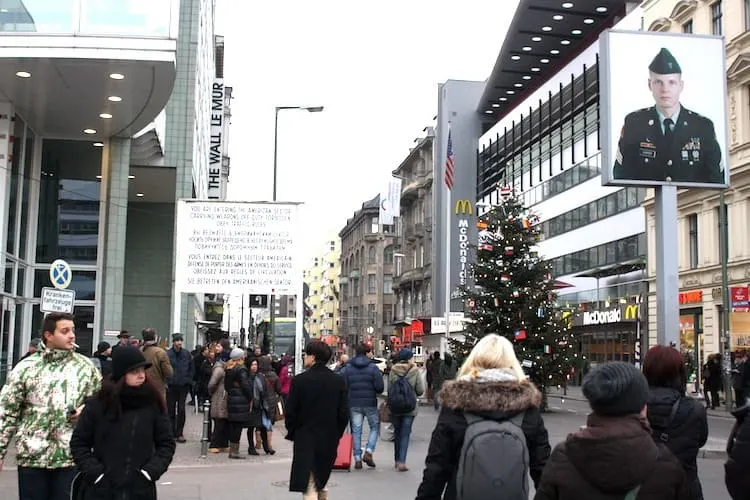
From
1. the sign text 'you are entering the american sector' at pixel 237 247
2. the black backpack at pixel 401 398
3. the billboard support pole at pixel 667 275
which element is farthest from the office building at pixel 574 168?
the black backpack at pixel 401 398

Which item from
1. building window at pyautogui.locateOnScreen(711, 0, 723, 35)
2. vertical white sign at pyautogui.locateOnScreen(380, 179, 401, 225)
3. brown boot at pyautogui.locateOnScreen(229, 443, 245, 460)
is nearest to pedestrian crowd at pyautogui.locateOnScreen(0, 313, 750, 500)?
brown boot at pyautogui.locateOnScreen(229, 443, 245, 460)

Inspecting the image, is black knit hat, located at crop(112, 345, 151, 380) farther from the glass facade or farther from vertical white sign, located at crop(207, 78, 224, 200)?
vertical white sign, located at crop(207, 78, 224, 200)

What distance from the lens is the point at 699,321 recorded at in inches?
1363

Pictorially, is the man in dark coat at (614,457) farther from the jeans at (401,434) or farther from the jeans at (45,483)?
the jeans at (401,434)

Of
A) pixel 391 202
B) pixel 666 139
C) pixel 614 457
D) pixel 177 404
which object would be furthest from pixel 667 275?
pixel 391 202

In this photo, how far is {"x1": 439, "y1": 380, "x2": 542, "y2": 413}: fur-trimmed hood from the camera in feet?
14.6

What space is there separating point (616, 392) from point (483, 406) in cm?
105

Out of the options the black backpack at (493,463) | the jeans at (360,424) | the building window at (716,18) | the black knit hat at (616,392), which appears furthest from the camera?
the building window at (716,18)

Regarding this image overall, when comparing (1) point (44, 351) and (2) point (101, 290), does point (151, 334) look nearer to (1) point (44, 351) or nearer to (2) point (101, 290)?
(1) point (44, 351)

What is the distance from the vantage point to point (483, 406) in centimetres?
446

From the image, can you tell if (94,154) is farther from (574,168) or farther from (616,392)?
(574,168)

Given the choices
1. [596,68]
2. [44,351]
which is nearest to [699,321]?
[596,68]

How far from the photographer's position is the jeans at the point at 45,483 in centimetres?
591

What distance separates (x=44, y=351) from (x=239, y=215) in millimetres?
11314
